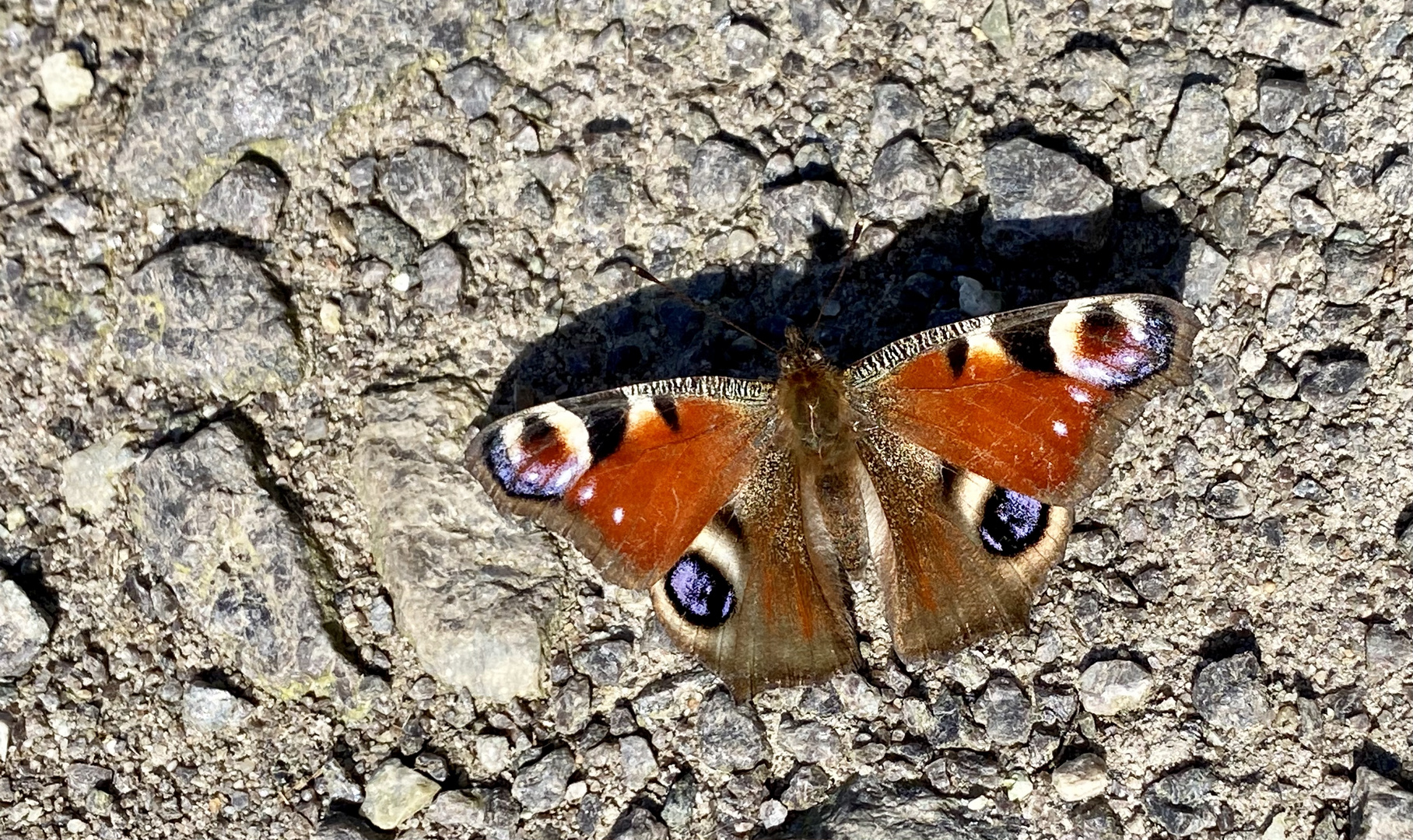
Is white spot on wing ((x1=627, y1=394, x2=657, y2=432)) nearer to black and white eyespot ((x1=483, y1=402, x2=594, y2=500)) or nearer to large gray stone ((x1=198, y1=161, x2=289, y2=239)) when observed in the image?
black and white eyespot ((x1=483, y1=402, x2=594, y2=500))

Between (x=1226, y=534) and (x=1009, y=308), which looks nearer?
(x=1226, y=534)

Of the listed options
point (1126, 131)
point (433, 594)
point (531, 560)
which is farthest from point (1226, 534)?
point (433, 594)

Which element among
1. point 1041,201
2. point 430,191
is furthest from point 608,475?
point 1041,201

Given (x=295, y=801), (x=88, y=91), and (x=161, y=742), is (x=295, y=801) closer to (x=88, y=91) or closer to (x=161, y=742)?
(x=161, y=742)

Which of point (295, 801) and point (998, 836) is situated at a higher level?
point (295, 801)

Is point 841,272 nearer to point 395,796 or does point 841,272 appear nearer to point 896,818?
point 896,818

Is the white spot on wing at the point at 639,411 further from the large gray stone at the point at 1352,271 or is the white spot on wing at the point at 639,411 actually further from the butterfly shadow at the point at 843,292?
the large gray stone at the point at 1352,271

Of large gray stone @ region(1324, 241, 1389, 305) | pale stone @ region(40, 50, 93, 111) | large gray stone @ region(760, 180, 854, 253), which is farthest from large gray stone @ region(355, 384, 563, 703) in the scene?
large gray stone @ region(1324, 241, 1389, 305)
